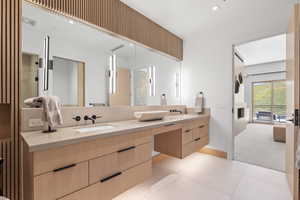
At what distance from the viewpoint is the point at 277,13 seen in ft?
7.34

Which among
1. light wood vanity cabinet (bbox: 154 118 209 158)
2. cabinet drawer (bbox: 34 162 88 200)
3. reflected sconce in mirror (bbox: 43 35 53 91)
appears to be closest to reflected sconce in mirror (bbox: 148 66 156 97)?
light wood vanity cabinet (bbox: 154 118 209 158)

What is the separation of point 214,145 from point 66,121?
8.98 ft

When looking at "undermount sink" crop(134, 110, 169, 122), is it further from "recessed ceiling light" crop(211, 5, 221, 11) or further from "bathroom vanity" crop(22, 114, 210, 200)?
"recessed ceiling light" crop(211, 5, 221, 11)

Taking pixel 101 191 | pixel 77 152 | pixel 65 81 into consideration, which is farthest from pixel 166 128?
pixel 65 81

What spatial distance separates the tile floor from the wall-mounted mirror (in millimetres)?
1189

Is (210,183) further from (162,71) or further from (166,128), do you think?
(162,71)

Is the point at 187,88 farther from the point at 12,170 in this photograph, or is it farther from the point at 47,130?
the point at 12,170

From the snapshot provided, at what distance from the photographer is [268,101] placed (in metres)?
7.09

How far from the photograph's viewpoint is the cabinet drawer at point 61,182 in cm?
86

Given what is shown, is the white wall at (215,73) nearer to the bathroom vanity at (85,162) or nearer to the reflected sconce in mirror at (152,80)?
the reflected sconce in mirror at (152,80)

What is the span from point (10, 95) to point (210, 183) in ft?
7.89

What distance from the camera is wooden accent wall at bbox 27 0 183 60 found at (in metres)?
1.59

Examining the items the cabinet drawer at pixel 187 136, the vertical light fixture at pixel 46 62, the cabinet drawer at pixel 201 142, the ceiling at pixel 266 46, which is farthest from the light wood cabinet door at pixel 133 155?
the ceiling at pixel 266 46

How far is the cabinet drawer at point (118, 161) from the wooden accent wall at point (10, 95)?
64 centimetres
